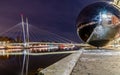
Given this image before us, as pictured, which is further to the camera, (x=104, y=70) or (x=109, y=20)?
(x=109, y=20)

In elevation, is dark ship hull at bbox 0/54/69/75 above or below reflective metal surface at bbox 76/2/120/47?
below

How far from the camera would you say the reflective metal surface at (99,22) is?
662cm

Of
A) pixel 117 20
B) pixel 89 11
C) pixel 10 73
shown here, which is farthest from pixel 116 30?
pixel 10 73

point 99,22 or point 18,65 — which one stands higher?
point 99,22

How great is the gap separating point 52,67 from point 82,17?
129 cm

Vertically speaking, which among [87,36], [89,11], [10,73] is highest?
[89,11]

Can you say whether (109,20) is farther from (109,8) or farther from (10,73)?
(10,73)

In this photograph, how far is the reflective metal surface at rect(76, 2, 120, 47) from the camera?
662cm

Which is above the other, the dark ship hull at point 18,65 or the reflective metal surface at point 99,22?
the reflective metal surface at point 99,22

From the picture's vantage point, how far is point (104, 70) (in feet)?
20.4

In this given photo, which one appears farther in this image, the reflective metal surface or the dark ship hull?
the dark ship hull

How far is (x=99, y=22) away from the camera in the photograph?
665 centimetres

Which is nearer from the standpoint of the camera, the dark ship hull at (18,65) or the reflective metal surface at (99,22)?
the reflective metal surface at (99,22)

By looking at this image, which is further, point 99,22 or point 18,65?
point 18,65
